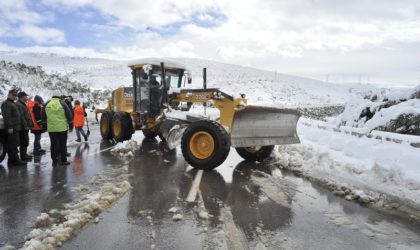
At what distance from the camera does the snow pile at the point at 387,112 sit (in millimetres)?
11747

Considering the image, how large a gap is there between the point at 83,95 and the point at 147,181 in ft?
106

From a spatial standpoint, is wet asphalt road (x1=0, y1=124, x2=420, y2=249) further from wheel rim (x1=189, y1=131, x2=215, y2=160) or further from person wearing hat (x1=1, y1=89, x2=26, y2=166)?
person wearing hat (x1=1, y1=89, x2=26, y2=166)

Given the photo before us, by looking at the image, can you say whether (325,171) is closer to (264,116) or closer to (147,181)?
(264,116)

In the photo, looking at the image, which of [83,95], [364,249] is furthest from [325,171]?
[83,95]

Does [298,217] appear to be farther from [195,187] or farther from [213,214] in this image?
[195,187]

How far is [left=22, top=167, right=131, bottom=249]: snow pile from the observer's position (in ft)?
13.3

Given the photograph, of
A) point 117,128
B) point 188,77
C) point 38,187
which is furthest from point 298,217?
point 117,128

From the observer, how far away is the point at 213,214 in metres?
5.07

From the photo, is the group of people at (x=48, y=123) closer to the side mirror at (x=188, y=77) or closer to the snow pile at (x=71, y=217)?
the snow pile at (x=71, y=217)

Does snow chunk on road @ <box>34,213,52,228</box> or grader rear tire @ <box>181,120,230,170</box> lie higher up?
grader rear tire @ <box>181,120,230,170</box>

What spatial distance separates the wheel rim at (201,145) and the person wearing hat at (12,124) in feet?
12.5

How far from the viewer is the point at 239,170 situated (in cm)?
802

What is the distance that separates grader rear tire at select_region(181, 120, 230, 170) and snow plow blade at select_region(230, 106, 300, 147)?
35cm

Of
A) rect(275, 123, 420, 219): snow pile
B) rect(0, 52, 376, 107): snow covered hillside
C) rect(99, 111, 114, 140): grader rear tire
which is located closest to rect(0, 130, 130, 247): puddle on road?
rect(99, 111, 114, 140): grader rear tire
